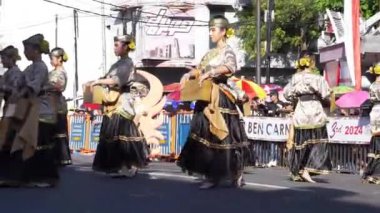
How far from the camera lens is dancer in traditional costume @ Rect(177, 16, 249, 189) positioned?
32.8 ft

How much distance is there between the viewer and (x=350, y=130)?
15727 millimetres

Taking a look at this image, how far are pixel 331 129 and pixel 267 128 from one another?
1951mm

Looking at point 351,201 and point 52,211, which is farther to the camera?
point 351,201

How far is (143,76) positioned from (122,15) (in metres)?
29.7

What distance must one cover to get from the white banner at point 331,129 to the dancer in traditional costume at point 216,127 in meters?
5.28

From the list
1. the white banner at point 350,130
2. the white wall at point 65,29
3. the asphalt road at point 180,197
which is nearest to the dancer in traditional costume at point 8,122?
the asphalt road at point 180,197

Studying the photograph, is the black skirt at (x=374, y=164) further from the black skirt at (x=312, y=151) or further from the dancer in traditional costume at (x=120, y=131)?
the dancer in traditional costume at (x=120, y=131)

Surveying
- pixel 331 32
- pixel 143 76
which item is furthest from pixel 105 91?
pixel 331 32

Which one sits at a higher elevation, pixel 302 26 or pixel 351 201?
pixel 302 26

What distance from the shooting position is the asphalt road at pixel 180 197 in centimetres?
824

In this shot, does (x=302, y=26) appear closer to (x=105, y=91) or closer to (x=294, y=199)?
(x=105, y=91)

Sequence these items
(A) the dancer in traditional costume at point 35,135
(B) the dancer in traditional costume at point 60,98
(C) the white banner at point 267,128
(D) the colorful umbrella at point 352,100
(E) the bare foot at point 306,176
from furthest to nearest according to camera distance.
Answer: (D) the colorful umbrella at point 352,100
(C) the white banner at point 267,128
(B) the dancer in traditional costume at point 60,98
(E) the bare foot at point 306,176
(A) the dancer in traditional costume at point 35,135

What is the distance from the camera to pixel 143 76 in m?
17.9

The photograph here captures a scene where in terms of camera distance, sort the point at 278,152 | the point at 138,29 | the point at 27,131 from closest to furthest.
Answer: the point at 27,131, the point at 278,152, the point at 138,29
